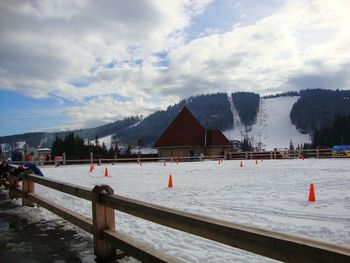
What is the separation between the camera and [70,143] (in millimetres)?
95438

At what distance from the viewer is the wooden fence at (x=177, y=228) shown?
2.77 meters

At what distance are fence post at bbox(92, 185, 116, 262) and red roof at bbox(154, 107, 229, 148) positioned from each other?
63.9 m

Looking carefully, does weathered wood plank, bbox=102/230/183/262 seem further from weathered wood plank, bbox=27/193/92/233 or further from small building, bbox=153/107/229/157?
small building, bbox=153/107/229/157

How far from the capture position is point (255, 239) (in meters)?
3.16

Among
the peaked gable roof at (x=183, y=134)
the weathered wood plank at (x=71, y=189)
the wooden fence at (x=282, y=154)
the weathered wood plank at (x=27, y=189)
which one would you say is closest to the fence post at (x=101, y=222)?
the weathered wood plank at (x=71, y=189)

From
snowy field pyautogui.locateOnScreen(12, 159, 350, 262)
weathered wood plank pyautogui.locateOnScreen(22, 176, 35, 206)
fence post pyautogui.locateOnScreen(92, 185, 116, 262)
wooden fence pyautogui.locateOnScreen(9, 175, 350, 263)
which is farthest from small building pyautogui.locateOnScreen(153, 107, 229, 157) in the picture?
fence post pyautogui.locateOnScreen(92, 185, 116, 262)

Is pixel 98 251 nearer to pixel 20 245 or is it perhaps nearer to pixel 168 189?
pixel 20 245

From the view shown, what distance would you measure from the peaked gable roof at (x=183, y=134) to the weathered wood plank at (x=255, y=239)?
216ft

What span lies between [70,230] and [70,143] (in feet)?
300

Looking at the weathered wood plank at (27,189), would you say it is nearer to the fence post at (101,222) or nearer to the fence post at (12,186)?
the fence post at (12,186)

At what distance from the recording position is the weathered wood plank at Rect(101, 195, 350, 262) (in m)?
2.64

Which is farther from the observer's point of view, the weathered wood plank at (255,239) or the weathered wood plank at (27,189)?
the weathered wood plank at (27,189)

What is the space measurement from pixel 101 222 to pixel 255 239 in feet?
10.1

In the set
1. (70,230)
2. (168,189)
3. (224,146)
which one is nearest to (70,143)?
(224,146)
